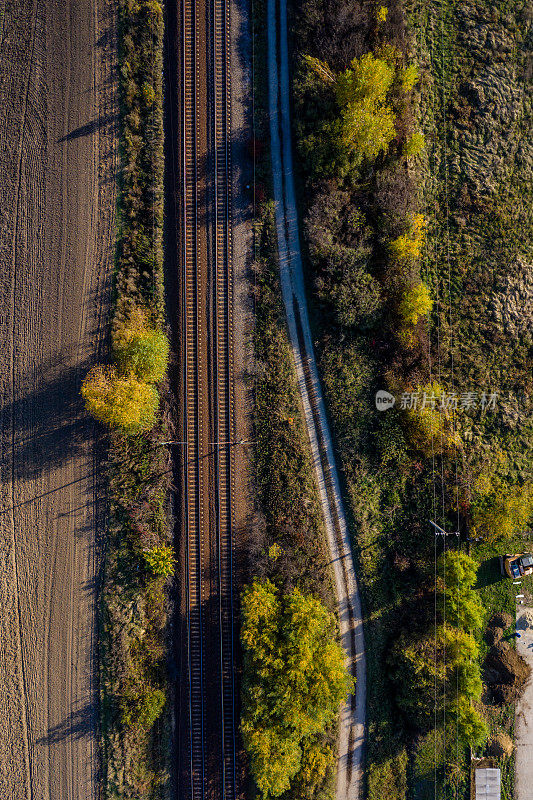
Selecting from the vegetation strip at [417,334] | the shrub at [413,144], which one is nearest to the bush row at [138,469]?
the vegetation strip at [417,334]

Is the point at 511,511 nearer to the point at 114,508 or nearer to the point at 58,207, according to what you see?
the point at 114,508

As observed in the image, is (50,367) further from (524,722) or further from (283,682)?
(524,722)

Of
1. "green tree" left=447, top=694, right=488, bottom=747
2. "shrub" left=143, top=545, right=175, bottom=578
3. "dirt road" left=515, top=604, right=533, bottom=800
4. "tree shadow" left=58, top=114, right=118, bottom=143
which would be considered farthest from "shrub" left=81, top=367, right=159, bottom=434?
"dirt road" left=515, top=604, right=533, bottom=800

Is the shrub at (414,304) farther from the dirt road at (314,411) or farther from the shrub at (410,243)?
the dirt road at (314,411)

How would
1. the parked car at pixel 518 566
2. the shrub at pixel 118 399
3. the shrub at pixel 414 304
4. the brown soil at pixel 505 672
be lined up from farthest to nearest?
the parked car at pixel 518 566 < the brown soil at pixel 505 672 < the shrub at pixel 414 304 < the shrub at pixel 118 399

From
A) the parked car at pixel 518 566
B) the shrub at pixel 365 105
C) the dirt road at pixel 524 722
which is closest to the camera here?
the shrub at pixel 365 105

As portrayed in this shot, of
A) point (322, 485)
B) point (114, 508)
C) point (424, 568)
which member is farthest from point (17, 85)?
point (424, 568)

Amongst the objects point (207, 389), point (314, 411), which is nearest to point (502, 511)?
point (314, 411)

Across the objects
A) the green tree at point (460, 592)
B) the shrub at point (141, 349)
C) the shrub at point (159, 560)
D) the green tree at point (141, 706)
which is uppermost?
the shrub at point (141, 349)
